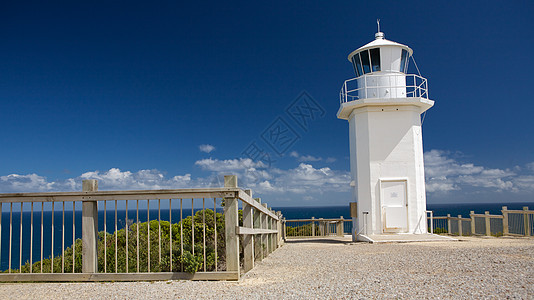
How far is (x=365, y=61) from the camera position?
16625 millimetres

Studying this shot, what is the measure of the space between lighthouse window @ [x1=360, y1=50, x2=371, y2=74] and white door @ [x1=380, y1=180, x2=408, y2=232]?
4.48m

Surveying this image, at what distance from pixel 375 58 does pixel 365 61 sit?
1.33 ft

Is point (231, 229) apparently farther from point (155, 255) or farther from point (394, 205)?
point (394, 205)

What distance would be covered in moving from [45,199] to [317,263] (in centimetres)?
494

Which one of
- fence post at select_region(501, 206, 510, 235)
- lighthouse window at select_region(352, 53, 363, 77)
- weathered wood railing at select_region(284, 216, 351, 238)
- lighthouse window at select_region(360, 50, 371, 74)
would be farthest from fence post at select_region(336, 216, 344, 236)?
lighthouse window at select_region(360, 50, 371, 74)

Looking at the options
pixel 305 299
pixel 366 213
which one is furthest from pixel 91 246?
pixel 366 213

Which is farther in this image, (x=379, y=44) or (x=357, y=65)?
(x=357, y=65)

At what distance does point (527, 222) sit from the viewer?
14961 millimetres

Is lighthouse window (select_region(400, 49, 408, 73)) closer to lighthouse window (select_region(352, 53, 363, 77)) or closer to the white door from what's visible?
lighthouse window (select_region(352, 53, 363, 77))

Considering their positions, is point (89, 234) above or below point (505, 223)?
above

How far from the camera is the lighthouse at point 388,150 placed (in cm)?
1544

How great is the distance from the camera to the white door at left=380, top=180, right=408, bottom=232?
606 inches

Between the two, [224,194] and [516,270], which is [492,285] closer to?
[516,270]

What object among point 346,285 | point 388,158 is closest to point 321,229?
point 388,158
